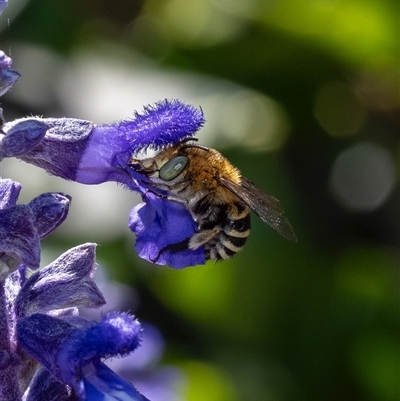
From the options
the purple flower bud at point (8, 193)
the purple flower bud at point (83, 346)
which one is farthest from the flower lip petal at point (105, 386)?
the purple flower bud at point (8, 193)

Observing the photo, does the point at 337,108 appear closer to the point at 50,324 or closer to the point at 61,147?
the point at 61,147

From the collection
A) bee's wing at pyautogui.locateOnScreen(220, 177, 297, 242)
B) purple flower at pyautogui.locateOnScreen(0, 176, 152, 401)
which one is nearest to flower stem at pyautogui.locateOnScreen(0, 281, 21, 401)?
purple flower at pyautogui.locateOnScreen(0, 176, 152, 401)

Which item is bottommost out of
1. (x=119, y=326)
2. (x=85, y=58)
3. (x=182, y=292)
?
(x=182, y=292)

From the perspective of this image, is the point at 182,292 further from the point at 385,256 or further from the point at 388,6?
the point at 388,6

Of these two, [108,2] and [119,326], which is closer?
[119,326]

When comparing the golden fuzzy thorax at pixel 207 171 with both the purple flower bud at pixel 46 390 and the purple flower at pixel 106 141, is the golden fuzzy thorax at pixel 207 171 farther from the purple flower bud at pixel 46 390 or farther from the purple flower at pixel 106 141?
the purple flower bud at pixel 46 390

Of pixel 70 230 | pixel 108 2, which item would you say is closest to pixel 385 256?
pixel 70 230

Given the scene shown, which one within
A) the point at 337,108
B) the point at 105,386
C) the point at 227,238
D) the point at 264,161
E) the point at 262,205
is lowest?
the point at 264,161

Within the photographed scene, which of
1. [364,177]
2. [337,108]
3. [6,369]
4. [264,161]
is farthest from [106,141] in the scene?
[364,177]
